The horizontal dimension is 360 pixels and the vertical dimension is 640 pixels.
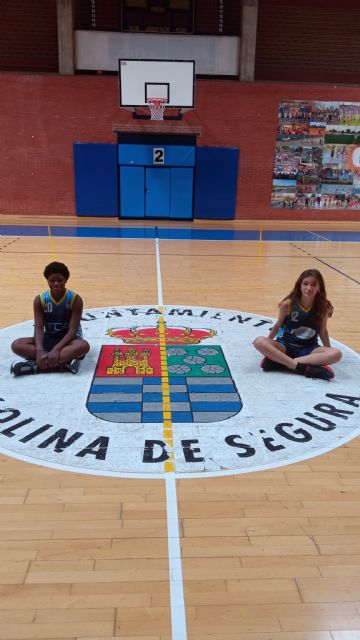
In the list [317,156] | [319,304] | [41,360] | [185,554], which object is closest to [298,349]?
[319,304]

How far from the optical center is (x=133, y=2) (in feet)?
61.0

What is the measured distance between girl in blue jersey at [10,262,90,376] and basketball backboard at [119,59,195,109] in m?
12.6

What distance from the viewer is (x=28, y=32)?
18812 millimetres

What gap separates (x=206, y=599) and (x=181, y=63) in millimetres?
16382

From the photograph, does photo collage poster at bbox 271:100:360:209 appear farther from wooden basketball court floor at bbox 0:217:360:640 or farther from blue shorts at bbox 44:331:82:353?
wooden basketball court floor at bbox 0:217:360:640

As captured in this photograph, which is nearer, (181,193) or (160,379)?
(160,379)

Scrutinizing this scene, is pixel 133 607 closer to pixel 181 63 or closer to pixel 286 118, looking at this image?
pixel 181 63

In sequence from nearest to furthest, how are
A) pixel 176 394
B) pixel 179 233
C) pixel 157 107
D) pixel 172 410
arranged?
pixel 172 410 < pixel 176 394 < pixel 179 233 < pixel 157 107

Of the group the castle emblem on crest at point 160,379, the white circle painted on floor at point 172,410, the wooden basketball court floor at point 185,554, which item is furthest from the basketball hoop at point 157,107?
the wooden basketball court floor at point 185,554

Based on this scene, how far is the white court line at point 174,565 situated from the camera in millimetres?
2393

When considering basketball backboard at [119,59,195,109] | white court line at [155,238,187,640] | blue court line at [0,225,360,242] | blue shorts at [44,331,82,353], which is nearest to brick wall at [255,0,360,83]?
basketball backboard at [119,59,195,109]

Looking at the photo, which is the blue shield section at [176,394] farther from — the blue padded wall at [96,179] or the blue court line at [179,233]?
the blue padded wall at [96,179]

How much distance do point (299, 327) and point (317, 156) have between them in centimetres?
1465

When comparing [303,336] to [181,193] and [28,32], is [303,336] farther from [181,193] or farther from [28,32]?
[28,32]
